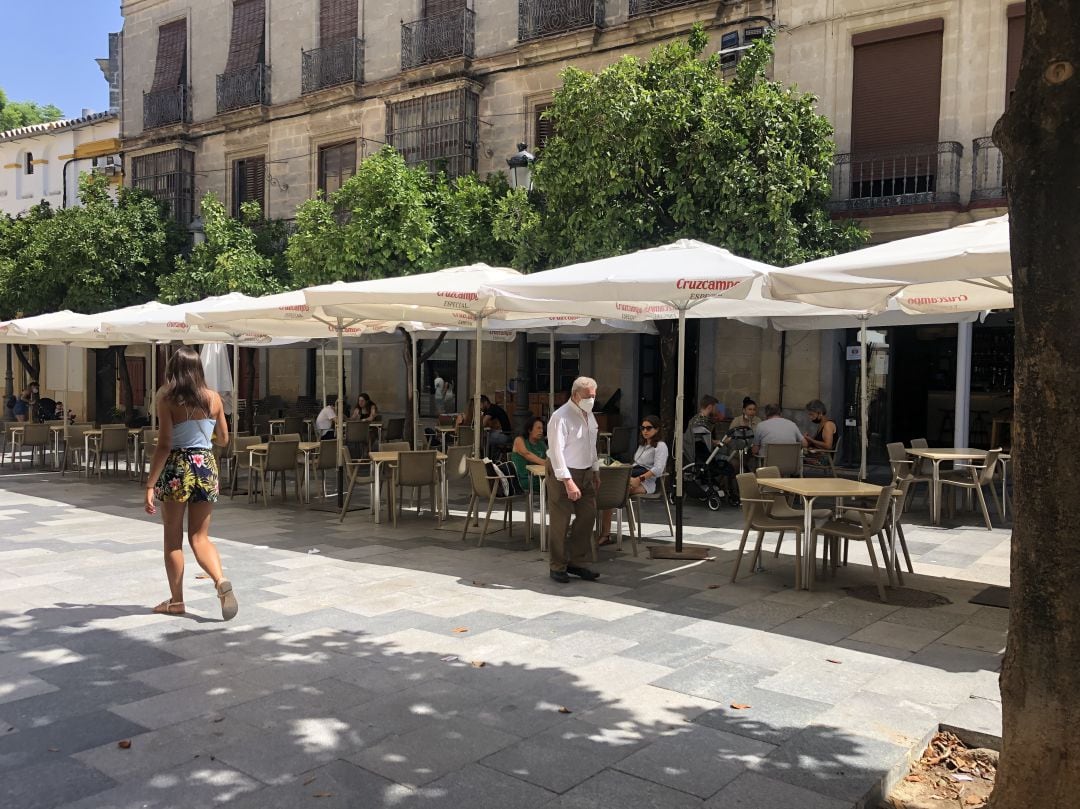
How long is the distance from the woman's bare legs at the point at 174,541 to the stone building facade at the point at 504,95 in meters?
11.4

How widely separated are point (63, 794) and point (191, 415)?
2774 millimetres

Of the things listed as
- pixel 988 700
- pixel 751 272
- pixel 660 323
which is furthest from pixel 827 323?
pixel 988 700

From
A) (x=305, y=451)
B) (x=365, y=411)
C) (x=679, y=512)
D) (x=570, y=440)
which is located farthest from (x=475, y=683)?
(x=365, y=411)

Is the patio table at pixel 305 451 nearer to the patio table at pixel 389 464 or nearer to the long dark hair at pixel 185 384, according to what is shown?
the patio table at pixel 389 464

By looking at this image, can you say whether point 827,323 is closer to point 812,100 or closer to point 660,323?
point 660,323

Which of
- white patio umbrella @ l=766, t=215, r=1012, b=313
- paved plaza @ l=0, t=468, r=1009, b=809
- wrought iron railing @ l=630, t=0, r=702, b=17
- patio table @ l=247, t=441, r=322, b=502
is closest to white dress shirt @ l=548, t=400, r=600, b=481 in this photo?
paved plaza @ l=0, t=468, r=1009, b=809

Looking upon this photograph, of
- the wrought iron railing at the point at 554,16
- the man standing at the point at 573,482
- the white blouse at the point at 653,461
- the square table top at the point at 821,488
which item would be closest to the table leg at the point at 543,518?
A: the man standing at the point at 573,482

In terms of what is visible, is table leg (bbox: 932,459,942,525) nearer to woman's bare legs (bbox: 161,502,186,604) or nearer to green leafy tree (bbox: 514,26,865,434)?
green leafy tree (bbox: 514,26,865,434)

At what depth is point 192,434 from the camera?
570 cm

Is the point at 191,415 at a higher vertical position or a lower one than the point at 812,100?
lower

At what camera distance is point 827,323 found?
12359 mm

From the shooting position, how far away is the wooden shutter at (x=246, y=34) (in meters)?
22.5

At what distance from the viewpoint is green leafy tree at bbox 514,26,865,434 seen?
489 inches

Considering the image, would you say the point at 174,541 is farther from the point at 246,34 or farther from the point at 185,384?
the point at 246,34
